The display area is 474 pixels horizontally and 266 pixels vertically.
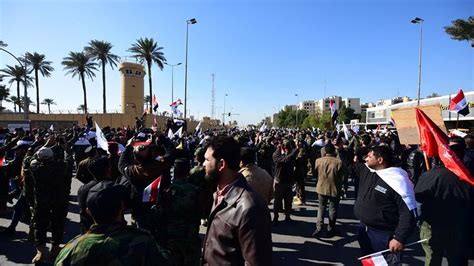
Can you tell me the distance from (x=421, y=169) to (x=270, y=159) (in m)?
4.28

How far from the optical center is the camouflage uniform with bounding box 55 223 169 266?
1952 mm

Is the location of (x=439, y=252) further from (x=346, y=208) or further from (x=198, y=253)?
(x=346, y=208)

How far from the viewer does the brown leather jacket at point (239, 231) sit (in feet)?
6.77

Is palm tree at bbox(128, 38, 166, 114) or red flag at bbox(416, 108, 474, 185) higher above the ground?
palm tree at bbox(128, 38, 166, 114)

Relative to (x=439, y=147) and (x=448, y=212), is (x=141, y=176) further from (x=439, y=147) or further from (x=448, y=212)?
(x=439, y=147)

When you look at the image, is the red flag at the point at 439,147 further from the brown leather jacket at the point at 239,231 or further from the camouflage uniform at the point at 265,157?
the camouflage uniform at the point at 265,157

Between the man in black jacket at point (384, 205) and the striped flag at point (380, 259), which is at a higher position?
the man in black jacket at point (384, 205)

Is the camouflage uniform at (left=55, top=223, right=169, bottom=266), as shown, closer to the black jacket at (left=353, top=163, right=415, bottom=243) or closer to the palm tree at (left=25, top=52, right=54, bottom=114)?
the black jacket at (left=353, top=163, right=415, bottom=243)

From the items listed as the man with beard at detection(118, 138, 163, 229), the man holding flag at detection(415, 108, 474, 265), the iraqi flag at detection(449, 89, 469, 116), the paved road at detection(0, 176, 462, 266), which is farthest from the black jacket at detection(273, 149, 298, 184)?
the iraqi flag at detection(449, 89, 469, 116)

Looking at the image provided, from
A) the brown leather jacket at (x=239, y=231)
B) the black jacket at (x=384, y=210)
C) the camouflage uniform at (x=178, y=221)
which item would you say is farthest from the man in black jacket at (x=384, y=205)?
the brown leather jacket at (x=239, y=231)

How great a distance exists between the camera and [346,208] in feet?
30.5

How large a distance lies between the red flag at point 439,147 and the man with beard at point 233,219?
2995mm

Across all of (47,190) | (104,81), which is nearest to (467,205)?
(47,190)

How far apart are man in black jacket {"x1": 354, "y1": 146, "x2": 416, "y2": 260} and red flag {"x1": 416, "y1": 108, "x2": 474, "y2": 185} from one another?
2.03 feet
